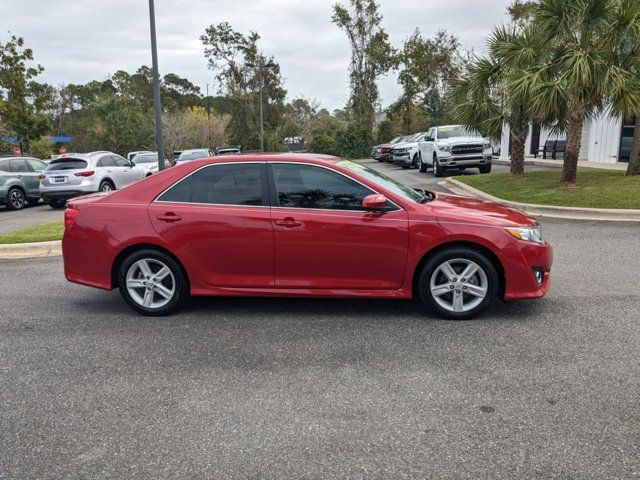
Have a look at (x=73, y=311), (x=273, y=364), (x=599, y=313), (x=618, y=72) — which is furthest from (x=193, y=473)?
(x=618, y=72)

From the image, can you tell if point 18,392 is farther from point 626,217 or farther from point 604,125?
point 604,125

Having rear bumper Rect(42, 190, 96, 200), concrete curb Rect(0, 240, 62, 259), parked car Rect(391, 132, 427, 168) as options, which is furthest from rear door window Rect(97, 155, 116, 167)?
parked car Rect(391, 132, 427, 168)

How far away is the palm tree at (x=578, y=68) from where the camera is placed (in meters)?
11.4

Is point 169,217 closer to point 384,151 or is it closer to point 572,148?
point 572,148

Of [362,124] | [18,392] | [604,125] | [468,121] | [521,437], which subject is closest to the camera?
[521,437]

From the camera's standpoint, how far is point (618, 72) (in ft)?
37.4

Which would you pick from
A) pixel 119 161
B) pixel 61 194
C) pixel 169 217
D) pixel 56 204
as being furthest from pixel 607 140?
pixel 169 217

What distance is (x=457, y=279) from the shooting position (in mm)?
4910

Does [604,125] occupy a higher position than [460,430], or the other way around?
[604,125]

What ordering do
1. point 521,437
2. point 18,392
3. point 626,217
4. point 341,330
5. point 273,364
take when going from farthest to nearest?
point 626,217
point 341,330
point 273,364
point 18,392
point 521,437

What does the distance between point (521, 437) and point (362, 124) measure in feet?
150

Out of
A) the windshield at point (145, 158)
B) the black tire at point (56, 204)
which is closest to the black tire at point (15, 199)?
the black tire at point (56, 204)

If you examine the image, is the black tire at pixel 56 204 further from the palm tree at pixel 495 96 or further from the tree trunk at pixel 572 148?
the tree trunk at pixel 572 148

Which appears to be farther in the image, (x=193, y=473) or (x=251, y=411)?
(x=251, y=411)
